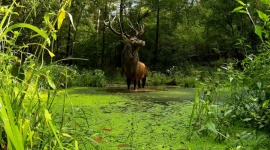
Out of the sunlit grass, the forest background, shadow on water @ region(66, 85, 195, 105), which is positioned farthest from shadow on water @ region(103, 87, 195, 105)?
the forest background

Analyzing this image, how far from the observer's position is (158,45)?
13.7 meters

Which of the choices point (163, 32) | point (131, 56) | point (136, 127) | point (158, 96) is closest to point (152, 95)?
point (158, 96)

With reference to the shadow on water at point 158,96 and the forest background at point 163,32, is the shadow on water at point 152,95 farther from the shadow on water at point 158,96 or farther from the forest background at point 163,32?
the forest background at point 163,32

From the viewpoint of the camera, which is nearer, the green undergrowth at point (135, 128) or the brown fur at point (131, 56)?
the green undergrowth at point (135, 128)

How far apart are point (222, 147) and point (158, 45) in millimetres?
12103

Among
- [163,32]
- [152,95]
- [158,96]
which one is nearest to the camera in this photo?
[158,96]

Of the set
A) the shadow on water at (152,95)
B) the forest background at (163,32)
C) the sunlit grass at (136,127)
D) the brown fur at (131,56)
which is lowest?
the shadow on water at (152,95)

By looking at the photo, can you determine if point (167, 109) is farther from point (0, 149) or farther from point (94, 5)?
point (94, 5)

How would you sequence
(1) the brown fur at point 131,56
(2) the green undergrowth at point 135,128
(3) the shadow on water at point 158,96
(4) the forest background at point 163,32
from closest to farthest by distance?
(2) the green undergrowth at point 135,128
(3) the shadow on water at point 158,96
(1) the brown fur at point 131,56
(4) the forest background at point 163,32

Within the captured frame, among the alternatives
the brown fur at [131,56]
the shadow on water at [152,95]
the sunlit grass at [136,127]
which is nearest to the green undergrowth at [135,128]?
the sunlit grass at [136,127]

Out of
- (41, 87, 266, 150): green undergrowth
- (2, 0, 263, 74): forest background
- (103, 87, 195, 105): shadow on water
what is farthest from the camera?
(2, 0, 263, 74): forest background

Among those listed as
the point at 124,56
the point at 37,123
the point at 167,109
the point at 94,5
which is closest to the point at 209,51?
the point at 94,5

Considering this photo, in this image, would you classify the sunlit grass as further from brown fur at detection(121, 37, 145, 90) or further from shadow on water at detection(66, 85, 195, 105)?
brown fur at detection(121, 37, 145, 90)

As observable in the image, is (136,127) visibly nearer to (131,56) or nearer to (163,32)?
(131,56)
